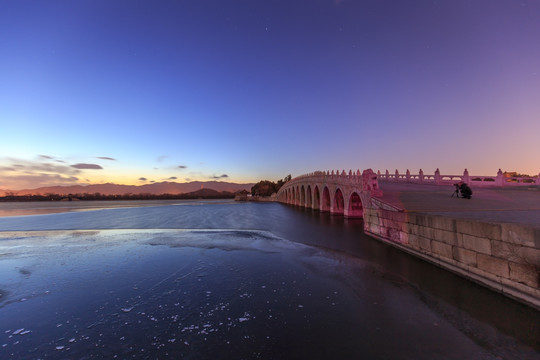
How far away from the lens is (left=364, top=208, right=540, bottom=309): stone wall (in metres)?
5.15

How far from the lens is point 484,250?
247 inches

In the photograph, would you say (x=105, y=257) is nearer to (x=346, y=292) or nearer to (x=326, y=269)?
(x=326, y=269)

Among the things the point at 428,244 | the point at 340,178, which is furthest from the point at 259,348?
the point at 340,178

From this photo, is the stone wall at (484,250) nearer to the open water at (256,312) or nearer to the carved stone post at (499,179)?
the open water at (256,312)

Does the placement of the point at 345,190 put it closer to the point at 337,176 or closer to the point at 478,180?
the point at 337,176

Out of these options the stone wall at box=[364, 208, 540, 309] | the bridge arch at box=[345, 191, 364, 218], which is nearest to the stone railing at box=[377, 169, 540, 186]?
the bridge arch at box=[345, 191, 364, 218]

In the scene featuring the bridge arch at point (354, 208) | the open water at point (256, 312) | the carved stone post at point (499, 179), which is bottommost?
the open water at point (256, 312)

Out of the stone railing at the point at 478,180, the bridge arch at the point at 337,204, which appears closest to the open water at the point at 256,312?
the stone railing at the point at 478,180

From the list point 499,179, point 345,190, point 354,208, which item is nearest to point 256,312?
point 345,190

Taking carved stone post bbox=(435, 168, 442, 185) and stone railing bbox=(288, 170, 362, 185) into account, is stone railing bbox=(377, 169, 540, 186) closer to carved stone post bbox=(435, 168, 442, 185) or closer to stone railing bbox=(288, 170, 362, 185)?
carved stone post bbox=(435, 168, 442, 185)

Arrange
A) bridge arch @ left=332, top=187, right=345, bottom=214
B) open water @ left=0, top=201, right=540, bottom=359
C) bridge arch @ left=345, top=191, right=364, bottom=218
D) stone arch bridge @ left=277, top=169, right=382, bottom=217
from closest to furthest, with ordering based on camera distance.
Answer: open water @ left=0, top=201, right=540, bottom=359 → stone arch bridge @ left=277, top=169, right=382, bottom=217 → bridge arch @ left=345, top=191, right=364, bottom=218 → bridge arch @ left=332, top=187, right=345, bottom=214

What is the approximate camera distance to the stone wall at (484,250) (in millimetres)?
5152

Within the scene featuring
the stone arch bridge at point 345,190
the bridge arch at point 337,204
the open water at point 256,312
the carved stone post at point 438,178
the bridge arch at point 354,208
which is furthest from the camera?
the bridge arch at point 337,204

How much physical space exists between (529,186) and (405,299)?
1892 centimetres
